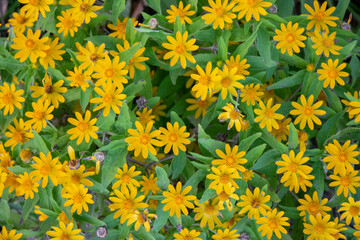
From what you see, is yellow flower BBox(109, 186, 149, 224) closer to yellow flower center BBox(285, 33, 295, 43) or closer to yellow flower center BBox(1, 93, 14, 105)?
yellow flower center BBox(1, 93, 14, 105)

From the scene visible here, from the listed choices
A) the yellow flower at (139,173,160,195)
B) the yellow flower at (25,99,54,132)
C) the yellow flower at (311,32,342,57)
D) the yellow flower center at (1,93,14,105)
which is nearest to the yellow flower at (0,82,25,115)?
the yellow flower center at (1,93,14,105)

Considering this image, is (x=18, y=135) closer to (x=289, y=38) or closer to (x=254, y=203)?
(x=254, y=203)

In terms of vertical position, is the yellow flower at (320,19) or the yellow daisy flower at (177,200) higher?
the yellow flower at (320,19)

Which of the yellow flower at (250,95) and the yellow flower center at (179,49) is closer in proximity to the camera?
the yellow flower center at (179,49)

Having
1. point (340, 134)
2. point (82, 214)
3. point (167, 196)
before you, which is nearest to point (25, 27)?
point (82, 214)

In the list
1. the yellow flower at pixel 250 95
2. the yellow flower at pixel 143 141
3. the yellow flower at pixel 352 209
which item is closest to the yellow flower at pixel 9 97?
the yellow flower at pixel 143 141

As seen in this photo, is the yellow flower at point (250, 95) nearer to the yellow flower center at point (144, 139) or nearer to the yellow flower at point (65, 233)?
the yellow flower center at point (144, 139)

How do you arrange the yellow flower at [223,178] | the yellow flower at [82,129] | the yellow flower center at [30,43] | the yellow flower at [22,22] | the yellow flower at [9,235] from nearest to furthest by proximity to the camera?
the yellow flower at [223,178] → the yellow flower at [82,129] → the yellow flower center at [30,43] → the yellow flower at [9,235] → the yellow flower at [22,22]

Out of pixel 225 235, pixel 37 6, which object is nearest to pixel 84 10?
pixel 37 6

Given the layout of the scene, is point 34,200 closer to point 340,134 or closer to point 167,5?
point 167,5
